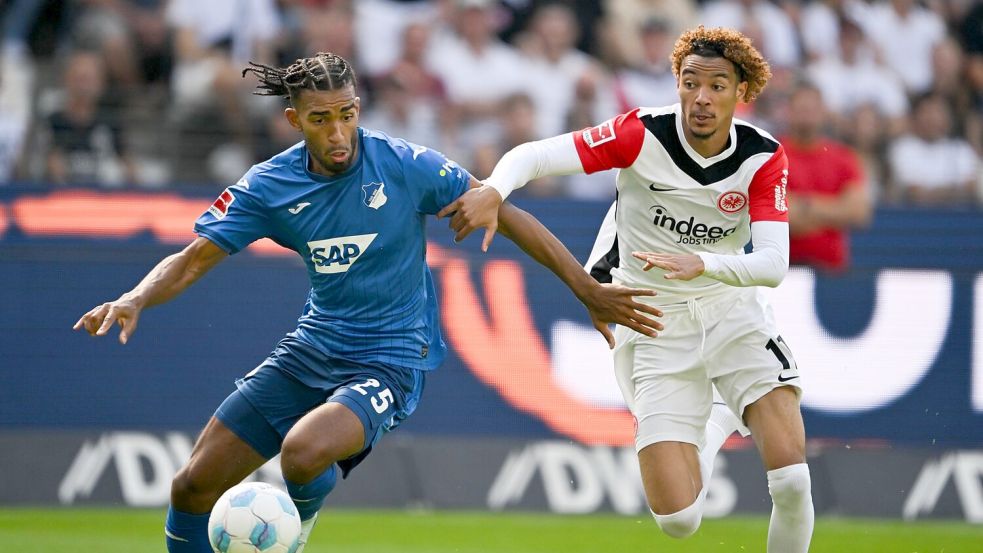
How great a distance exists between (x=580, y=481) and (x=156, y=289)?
455 centimetres

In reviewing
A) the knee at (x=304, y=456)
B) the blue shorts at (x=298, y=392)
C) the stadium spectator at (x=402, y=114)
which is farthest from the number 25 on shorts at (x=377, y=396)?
the stadium spectator at (x=402, y=114)

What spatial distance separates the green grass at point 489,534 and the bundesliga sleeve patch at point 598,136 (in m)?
2.78

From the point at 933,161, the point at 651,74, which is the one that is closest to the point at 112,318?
the point at 651,74

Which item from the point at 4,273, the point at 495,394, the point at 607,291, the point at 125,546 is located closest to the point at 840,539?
the point at 495,394

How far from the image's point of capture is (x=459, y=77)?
40.7 ft

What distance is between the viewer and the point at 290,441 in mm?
5930

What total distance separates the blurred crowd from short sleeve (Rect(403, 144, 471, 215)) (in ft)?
14.9

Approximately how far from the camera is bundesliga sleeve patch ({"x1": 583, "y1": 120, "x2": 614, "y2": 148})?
6652mm

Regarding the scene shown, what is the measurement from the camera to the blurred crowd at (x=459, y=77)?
36.7ft

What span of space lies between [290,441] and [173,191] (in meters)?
4.89

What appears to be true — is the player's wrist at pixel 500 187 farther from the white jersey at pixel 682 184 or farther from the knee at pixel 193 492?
the knee at pixel 193 492

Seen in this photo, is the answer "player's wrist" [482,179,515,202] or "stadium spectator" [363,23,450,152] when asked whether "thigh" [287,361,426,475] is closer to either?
"player's wrist" [482,179,515,202]

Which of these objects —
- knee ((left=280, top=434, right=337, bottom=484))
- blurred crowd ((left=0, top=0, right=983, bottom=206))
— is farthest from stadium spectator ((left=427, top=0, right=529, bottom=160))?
knee ((left=280, top=434, right=337, bottom=484))

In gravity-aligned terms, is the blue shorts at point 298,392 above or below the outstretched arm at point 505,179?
below
